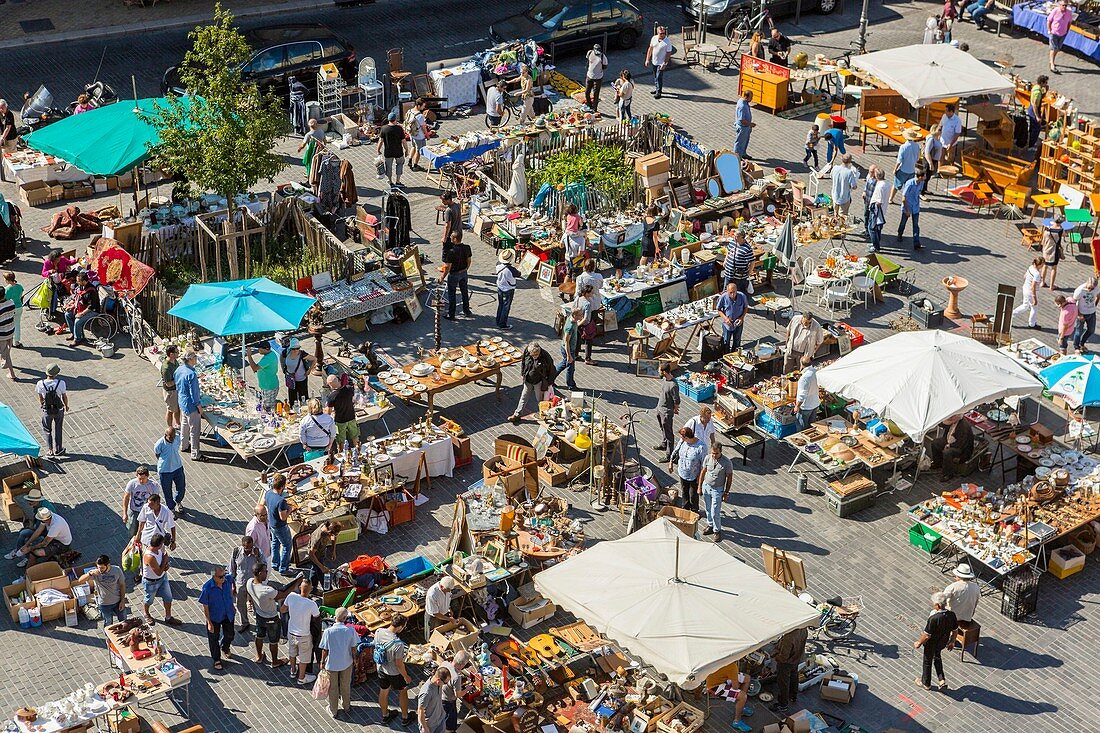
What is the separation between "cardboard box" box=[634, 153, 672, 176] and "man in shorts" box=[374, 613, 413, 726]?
15.5m

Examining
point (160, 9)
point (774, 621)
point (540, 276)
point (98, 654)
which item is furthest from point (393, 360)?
point (160, 9)

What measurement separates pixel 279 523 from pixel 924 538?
10.3 m

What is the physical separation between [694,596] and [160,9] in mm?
30305

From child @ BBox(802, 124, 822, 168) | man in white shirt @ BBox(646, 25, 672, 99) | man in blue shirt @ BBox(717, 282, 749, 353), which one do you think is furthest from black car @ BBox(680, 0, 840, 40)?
man in blue shirt @ BBox(717, 282, 749, 353)

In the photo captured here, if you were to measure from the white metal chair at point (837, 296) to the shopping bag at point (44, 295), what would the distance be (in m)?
15.4

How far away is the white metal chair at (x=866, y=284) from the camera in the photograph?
31.8m

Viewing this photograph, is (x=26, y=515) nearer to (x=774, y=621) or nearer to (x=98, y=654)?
(x=98, y=654)

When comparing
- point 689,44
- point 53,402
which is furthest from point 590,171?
point 53,402

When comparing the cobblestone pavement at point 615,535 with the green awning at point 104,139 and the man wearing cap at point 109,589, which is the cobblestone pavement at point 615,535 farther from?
the green awning at point 104,139

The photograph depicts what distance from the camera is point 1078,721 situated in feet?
72.8

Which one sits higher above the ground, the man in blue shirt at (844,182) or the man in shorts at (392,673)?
the man in blue shirt at (844,182)

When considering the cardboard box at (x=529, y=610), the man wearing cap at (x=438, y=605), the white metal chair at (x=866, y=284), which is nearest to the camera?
the man wearing cap at (x=438, y=605)

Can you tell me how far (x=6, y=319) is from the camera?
28641 mm

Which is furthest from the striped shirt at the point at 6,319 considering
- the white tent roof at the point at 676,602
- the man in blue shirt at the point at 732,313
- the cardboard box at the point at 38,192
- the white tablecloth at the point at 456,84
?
the white tablecloth at the point at 456,84
